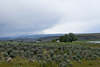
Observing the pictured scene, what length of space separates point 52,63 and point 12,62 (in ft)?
16.3

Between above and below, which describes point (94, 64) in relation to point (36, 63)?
below

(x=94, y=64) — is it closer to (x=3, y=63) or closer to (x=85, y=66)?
(x=85, y=66)

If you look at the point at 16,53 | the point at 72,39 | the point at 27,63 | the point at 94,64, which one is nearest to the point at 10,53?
the point at 16,53

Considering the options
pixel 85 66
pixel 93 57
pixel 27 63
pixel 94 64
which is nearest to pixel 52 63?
pixel 27 63

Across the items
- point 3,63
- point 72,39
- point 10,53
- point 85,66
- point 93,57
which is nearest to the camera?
point 3,63

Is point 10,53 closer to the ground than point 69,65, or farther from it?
farther from it

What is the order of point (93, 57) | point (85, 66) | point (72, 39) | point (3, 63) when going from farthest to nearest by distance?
point (72, 39)
point (93, 57)
point (85, 66)
point (3, 63)

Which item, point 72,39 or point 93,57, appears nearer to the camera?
point 93,57

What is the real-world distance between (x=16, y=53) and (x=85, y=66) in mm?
10029

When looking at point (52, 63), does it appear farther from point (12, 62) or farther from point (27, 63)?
point (12, 62)

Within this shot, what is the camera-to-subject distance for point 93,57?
55.7 ft

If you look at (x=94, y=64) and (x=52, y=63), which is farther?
(x=94, y=64)

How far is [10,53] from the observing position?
1531 centimetres

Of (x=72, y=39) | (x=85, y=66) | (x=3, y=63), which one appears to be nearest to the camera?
(x=3, y=63)
